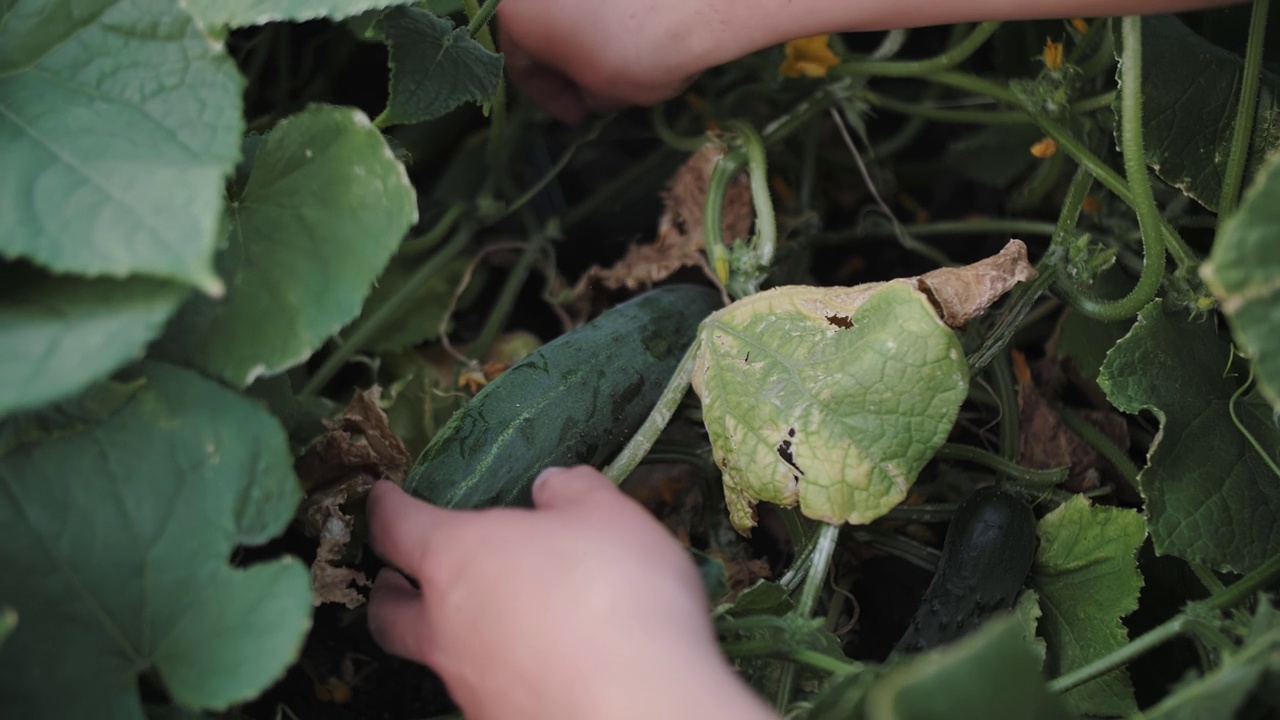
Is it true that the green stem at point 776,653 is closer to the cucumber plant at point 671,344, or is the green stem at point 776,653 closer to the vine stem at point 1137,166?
the cucumber plant at point 671,344

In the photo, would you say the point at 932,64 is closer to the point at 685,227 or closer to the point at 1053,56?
the point at 1053,56

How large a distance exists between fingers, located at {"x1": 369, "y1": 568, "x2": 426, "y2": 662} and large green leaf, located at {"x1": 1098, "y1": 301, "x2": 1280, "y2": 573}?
1.86ft

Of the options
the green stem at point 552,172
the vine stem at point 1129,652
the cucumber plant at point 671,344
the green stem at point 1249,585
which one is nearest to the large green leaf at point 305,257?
the cucumber plant at point 671,344

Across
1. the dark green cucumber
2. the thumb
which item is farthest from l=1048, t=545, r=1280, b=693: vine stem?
the thumb

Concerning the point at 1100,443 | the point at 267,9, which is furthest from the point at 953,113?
the point at 267,9

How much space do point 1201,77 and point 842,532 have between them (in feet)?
1.77

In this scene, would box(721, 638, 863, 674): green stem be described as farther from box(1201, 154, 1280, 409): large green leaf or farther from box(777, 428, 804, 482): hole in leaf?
box(1201, 154, 1280, 409): large green leaf

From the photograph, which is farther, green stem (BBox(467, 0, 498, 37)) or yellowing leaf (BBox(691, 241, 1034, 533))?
green stem (BBox(467, 0, 498, 37))

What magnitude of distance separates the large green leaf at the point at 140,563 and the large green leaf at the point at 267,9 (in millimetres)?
267

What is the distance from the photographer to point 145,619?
0.68 metres

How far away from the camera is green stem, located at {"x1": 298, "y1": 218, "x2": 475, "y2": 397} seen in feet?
3.88

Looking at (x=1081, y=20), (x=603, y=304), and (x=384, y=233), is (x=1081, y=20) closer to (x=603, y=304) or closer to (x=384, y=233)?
(x=603, y=304)

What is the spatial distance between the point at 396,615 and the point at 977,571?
1.63ft

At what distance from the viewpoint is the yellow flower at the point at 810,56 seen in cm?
115
